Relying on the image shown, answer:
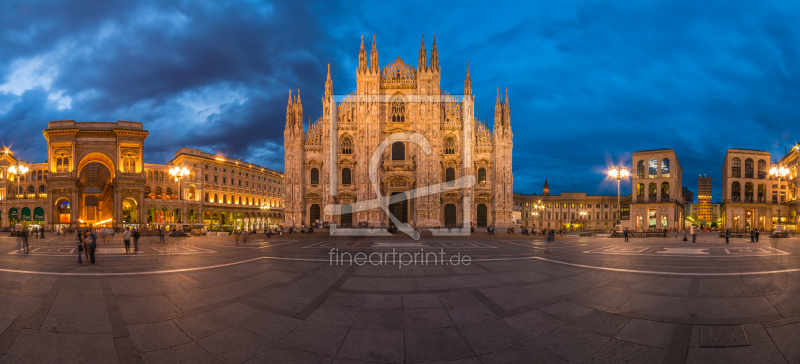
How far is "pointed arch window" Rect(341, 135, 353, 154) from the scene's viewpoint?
4769cm

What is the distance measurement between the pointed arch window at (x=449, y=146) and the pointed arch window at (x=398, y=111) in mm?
6863

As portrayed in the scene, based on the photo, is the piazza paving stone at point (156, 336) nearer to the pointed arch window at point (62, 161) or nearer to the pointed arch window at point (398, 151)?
the pointed arch window at point (398, 151)

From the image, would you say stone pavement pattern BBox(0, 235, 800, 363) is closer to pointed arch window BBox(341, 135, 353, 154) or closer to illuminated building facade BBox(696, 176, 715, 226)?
pointed arch window BBox(341, 135, 353, 154)

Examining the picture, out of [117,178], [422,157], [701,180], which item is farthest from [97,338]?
[701,180]

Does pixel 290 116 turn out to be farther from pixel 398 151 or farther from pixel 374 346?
pixel 374 346

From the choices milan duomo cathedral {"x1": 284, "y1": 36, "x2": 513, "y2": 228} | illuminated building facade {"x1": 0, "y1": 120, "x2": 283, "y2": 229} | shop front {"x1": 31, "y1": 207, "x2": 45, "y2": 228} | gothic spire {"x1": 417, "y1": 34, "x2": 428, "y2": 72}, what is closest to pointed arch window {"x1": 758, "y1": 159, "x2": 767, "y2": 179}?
milan duomo cathedral {"x1": 284, "y1": 36, "x2": 513, "y2": 228}

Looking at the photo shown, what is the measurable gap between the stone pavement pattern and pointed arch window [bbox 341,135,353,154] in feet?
120

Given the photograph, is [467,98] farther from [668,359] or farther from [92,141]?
[92,141]

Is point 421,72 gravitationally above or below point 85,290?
above

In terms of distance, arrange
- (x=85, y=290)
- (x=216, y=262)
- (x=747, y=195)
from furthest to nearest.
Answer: (x=747, y=195)
(x=216, y=262)
(x=85, y=290)

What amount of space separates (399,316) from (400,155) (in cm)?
4146

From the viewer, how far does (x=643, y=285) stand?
9695 millimetres

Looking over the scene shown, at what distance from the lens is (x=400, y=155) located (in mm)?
47875

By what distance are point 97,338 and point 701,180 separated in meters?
182
